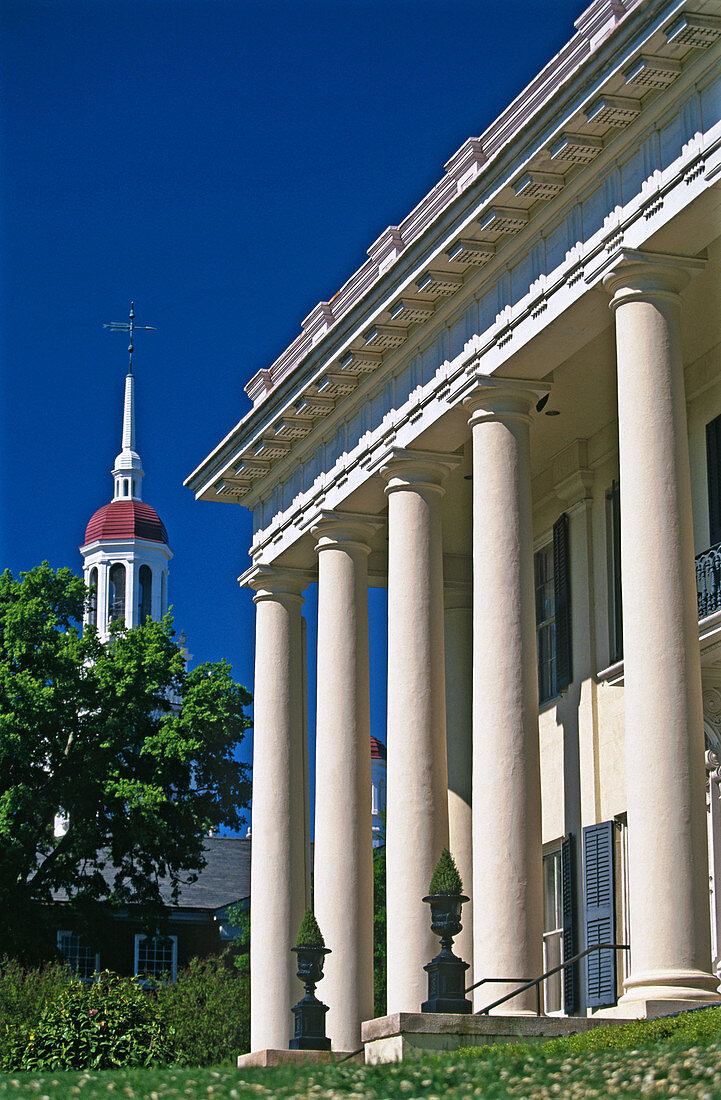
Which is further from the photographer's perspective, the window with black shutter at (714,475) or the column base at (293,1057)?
the window with black shutter at (714,475)

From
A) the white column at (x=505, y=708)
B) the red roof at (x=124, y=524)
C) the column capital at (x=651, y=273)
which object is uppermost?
the red roof at (x=124, y=524)

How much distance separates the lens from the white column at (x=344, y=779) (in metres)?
32.3

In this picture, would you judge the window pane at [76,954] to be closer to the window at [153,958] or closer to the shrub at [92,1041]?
the window at [153,958]

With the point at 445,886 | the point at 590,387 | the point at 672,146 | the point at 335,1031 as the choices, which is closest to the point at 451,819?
the point at 335,1031

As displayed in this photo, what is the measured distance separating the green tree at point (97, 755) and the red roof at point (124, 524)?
347 feet

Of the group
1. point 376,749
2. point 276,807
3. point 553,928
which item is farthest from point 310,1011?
point 376,749

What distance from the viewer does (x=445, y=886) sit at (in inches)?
922

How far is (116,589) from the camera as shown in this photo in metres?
164

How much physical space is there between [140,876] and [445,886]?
34997 mm

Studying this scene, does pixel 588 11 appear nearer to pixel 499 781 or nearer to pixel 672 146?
pixel 672 146

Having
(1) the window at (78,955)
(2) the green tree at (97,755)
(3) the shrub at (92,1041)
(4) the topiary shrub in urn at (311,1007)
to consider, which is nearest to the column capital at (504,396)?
(4) the topiary shrub in urn at (311,1007)

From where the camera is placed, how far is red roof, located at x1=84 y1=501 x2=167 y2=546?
6481 inches

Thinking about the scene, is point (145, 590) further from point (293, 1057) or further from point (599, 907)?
point (293, 1057)

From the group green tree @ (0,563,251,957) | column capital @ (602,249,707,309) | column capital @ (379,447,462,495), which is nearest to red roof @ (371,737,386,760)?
green tree @ (0,563,251,957)
